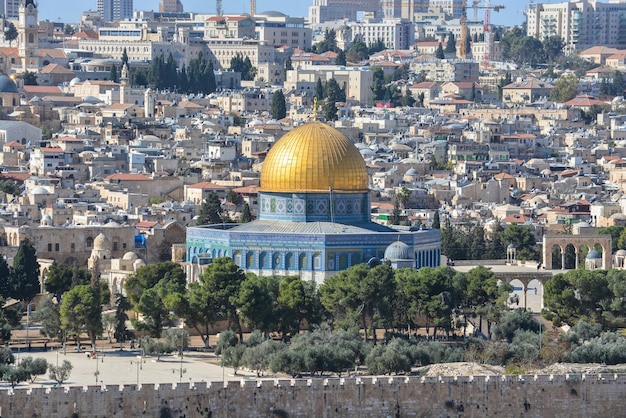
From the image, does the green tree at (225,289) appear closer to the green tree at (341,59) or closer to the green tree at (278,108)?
the green tree at (278,108)

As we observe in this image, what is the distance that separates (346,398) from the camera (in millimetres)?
40531

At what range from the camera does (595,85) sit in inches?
6009

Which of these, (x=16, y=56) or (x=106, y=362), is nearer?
(x=106, y=362)

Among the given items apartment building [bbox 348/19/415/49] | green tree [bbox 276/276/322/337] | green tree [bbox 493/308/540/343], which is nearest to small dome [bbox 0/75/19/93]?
green tree [bbox 276/276/322/337]

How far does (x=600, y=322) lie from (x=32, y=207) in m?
27.4

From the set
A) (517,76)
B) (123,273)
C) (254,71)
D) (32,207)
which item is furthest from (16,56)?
(123,273)

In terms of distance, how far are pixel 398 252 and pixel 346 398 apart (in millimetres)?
18064

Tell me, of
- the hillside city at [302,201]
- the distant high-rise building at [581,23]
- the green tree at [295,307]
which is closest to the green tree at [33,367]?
the hillside city at [302,201]

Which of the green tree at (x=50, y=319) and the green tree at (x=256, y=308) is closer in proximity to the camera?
the green tree at (x=256, y=308)

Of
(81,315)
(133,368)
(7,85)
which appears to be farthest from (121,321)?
(7,85)

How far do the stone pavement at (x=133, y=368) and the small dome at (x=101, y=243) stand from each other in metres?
15.7

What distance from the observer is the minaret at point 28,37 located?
13600 centimetres

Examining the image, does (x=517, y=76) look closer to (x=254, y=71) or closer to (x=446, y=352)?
(x=254, y=71)

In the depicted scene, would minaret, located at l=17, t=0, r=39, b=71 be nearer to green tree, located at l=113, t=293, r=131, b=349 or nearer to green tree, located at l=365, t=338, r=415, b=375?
green tree, located at l=113, t=293, r=131, b=349
